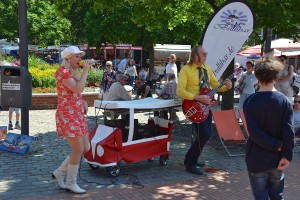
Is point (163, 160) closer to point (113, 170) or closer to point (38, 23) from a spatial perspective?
point (113, 170)

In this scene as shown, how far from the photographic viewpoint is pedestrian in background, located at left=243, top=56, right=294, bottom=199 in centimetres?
336

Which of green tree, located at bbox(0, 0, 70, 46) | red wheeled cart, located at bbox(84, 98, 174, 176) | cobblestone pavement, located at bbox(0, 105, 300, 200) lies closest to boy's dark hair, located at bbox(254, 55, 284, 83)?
cobblestone pavement, located at bbox(0, 105, 300, 200)

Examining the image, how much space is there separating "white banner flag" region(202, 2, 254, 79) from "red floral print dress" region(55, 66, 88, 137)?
357cm

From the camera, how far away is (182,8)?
11047 mm

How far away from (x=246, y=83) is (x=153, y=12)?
286 cm

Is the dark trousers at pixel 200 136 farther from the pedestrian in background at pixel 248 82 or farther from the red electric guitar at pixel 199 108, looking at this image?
the pedestrian in background at pixel 248 82

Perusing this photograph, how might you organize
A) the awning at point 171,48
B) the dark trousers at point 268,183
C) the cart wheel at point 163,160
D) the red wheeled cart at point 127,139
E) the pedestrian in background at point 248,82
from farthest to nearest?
1. the awning at point 171,48
2. the pedestrian in background at point 248,82
3. the cart wheel at point 163,160
4. the red wheeled cart at point 127,139
5. the dark trousers at point 268,183

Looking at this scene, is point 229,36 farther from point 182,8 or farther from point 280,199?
point 280,199

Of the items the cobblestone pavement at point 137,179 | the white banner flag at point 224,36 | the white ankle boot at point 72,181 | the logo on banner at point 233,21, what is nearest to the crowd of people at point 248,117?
the white ankle boot at point 72,181

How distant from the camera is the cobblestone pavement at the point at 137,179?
5309 millimetres

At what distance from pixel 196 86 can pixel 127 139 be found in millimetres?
1271

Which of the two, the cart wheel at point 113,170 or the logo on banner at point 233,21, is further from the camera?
the logo on banner at point 233,21

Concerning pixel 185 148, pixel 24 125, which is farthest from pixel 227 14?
pixel 24 125

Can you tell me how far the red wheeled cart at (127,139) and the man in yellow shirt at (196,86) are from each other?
48cm
